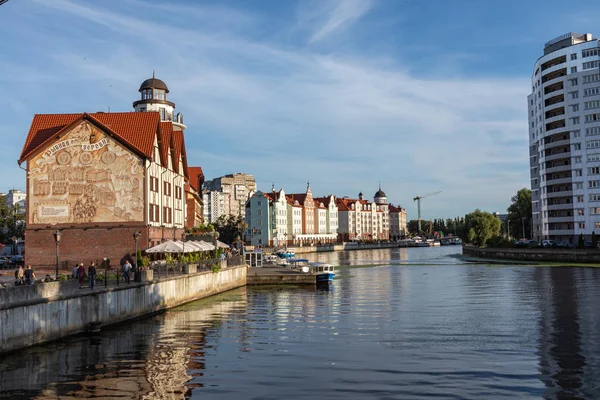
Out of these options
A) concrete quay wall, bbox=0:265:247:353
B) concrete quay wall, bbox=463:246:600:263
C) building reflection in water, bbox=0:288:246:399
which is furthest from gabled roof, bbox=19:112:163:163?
concrete quay wall, bbox=463:246:600:263

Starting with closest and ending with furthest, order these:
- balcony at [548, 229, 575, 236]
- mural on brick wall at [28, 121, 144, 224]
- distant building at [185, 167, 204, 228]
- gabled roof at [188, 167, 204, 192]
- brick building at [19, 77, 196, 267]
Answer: brick building at [19, 77, 196, 267] → mural on brick wall at [28, 121, 144, 224] → distant building at [185, 167, 204, 228] → gabled roof at [188, 167, 204, 192] → balcony at [548, 229, 575, 236]

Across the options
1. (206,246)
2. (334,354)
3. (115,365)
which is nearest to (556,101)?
(206,246)

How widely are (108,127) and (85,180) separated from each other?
5.29 metres

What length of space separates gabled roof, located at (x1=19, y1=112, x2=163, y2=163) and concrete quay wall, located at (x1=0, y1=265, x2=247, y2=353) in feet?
53.7

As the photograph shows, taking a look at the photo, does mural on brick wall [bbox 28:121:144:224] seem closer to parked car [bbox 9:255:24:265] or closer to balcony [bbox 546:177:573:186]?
parked car [bbox 9:255:24:265]

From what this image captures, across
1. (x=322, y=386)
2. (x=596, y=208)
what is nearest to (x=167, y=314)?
(x=322, y=386)

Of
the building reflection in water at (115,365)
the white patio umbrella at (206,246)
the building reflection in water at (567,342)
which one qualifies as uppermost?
the white patio umbrella at (206,246)

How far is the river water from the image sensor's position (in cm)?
2198

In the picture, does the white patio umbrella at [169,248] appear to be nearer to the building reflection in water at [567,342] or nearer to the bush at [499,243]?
the building reflection in water at [567,342]

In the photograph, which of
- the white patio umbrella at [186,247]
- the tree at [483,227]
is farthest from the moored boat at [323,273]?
the tree at [483,227]

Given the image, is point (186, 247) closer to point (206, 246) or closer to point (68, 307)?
point (206, 246)

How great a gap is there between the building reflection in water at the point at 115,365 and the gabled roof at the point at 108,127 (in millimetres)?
25117

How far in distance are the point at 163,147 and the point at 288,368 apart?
43.3 m

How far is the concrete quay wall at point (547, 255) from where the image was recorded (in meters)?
101
